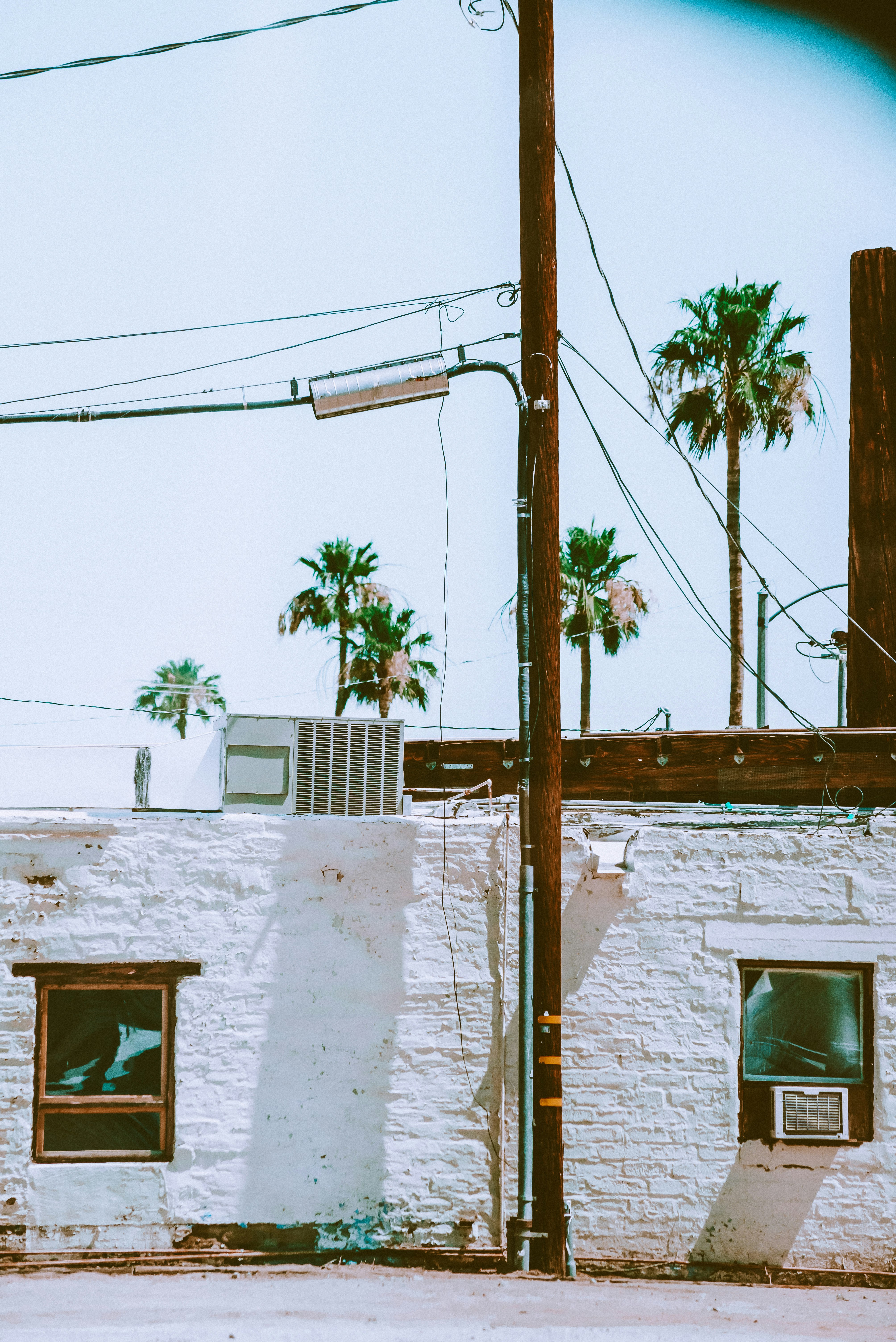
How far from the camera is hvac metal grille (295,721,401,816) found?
904cm

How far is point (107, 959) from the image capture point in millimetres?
8711

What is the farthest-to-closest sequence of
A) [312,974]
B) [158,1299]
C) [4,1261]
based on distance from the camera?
[312,974], [4,1261], [158,1299]

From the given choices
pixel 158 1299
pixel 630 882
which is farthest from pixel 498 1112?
pixel 158 1299

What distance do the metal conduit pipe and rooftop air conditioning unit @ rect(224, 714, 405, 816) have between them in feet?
3.75

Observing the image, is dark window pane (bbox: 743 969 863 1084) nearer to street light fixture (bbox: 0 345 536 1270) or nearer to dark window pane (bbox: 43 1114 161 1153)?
street light fixture (bbox: 0 345 536 1270)

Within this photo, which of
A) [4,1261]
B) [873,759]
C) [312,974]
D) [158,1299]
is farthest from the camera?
[873,759]

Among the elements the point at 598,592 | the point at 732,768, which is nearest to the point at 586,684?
the point at 598,592

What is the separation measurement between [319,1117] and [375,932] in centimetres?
134

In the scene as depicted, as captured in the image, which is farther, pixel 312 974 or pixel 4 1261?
pixel 312 974

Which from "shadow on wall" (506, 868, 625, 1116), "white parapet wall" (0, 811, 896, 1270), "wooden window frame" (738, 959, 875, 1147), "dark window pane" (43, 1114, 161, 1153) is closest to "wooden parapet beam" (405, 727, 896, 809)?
"wooden window frame" (738, 959, 875, 1147)

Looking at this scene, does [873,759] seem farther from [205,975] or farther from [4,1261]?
[4,1261]

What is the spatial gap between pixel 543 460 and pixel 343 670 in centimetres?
2423

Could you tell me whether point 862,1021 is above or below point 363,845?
below

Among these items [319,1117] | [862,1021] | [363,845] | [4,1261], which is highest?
[363,845]
